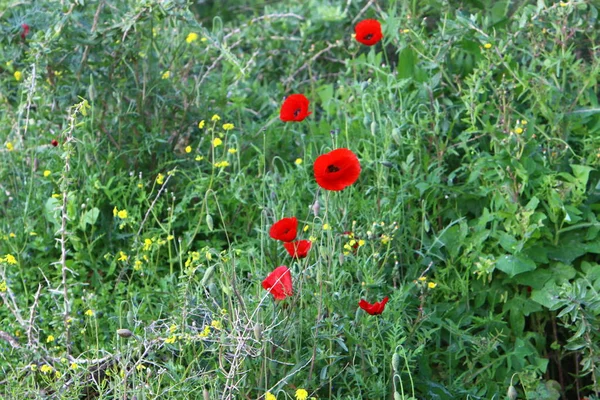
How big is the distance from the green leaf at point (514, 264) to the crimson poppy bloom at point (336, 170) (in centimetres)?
71

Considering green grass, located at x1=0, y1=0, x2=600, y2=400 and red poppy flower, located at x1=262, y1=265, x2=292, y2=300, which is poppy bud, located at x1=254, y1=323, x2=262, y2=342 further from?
red poppy flower, located at x1=262, y1=265, x2=292, y2=300

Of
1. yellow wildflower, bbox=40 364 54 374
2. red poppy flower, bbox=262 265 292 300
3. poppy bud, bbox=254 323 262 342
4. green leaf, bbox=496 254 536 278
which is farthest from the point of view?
green leaf, bbox=496 254 536 278

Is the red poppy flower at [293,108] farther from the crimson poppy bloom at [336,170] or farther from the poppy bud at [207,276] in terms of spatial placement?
the poppy bud at [207,276]

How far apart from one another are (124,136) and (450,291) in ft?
4.31

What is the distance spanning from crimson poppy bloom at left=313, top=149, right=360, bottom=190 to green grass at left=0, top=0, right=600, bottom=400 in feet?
0.77

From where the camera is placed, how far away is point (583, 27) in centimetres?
350

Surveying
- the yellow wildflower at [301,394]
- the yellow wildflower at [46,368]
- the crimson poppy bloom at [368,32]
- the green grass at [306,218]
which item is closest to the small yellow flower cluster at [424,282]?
the green grass at [306,218]

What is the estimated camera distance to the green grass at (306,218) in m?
2.56

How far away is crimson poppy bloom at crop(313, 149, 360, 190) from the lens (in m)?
2.41

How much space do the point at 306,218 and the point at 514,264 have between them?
0.64 metres

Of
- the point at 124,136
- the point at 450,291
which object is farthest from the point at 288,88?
the point at 450,291

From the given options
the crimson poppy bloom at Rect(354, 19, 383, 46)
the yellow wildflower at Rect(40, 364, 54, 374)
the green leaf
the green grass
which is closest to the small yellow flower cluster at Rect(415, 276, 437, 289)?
the green grass

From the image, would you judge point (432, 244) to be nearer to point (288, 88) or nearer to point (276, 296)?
point (276, 296)

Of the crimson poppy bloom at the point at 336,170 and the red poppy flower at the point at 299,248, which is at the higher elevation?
the crimson poppy bloom at the point at 336,170
